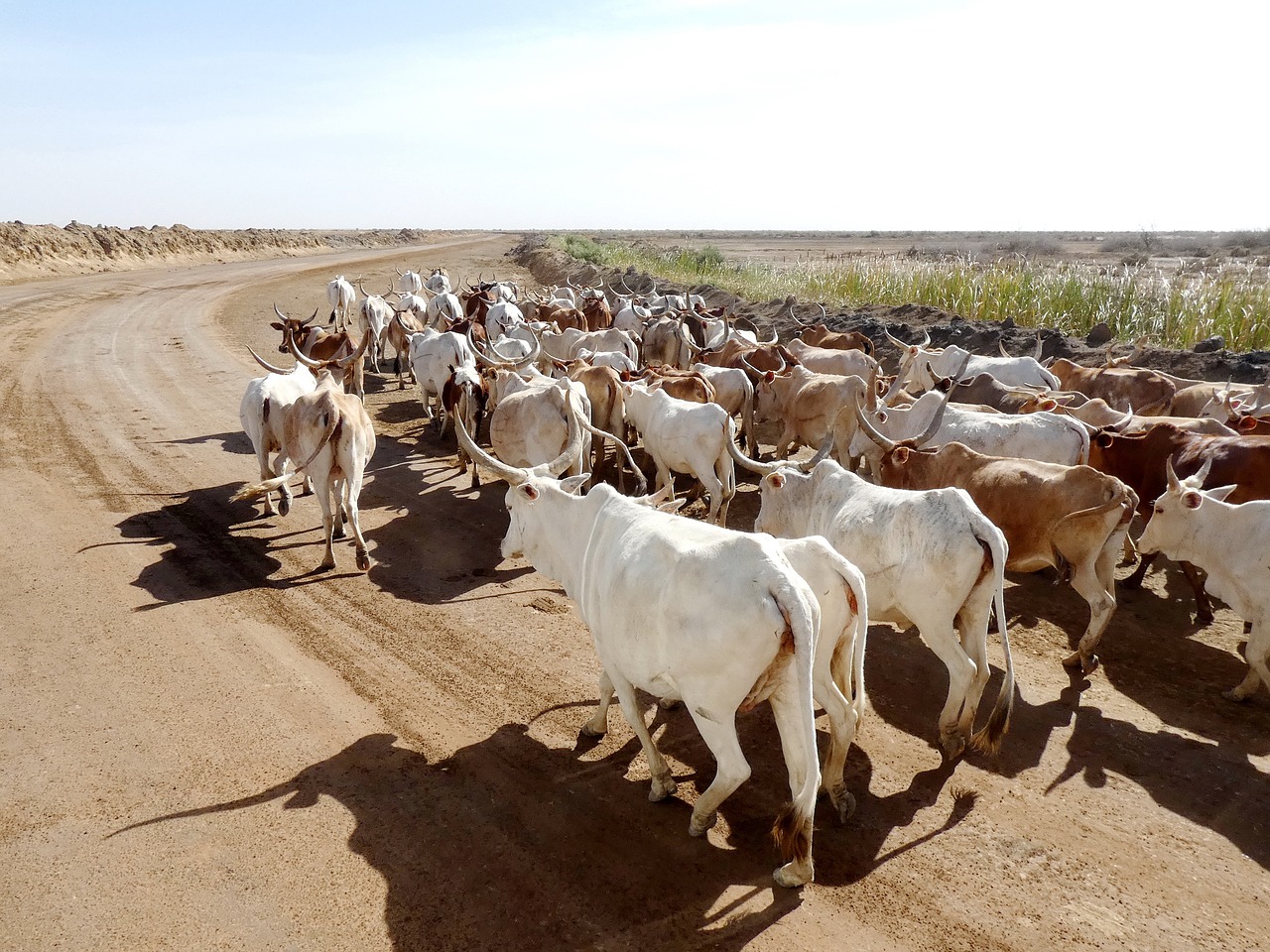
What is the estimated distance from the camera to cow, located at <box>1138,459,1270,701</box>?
646 centimetres

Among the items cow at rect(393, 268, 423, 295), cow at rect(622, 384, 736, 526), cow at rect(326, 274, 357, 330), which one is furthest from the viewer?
cow at rect(393, 268, 423, 295)

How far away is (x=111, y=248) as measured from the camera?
1757 inches

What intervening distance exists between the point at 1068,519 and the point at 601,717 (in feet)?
13.7

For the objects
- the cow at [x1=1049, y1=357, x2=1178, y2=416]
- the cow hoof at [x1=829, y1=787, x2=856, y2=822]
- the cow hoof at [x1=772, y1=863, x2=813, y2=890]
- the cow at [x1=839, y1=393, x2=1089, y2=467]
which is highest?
the cow at [x1=839, y1=393, x2=1089, y2=467]

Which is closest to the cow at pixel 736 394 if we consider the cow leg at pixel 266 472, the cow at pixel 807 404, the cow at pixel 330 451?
the cow at pixel 807 404

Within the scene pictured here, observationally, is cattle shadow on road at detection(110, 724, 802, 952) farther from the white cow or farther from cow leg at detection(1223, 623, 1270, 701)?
the white cow

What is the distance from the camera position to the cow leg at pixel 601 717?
19.3 feet

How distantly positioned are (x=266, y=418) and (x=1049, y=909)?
350 inches

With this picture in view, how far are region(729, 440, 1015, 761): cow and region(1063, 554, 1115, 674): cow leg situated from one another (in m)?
1.56

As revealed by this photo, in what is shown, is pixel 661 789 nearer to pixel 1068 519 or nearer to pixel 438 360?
pixel 1068 519

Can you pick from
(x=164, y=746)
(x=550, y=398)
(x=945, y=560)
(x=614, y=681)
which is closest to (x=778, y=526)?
(x=945, y=560)

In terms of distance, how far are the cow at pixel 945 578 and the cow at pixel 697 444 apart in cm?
375

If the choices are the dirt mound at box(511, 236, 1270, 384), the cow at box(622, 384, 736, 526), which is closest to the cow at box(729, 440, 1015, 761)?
the cow at box(622, 384, 736, 526)

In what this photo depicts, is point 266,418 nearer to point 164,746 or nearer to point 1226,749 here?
point 164,746
